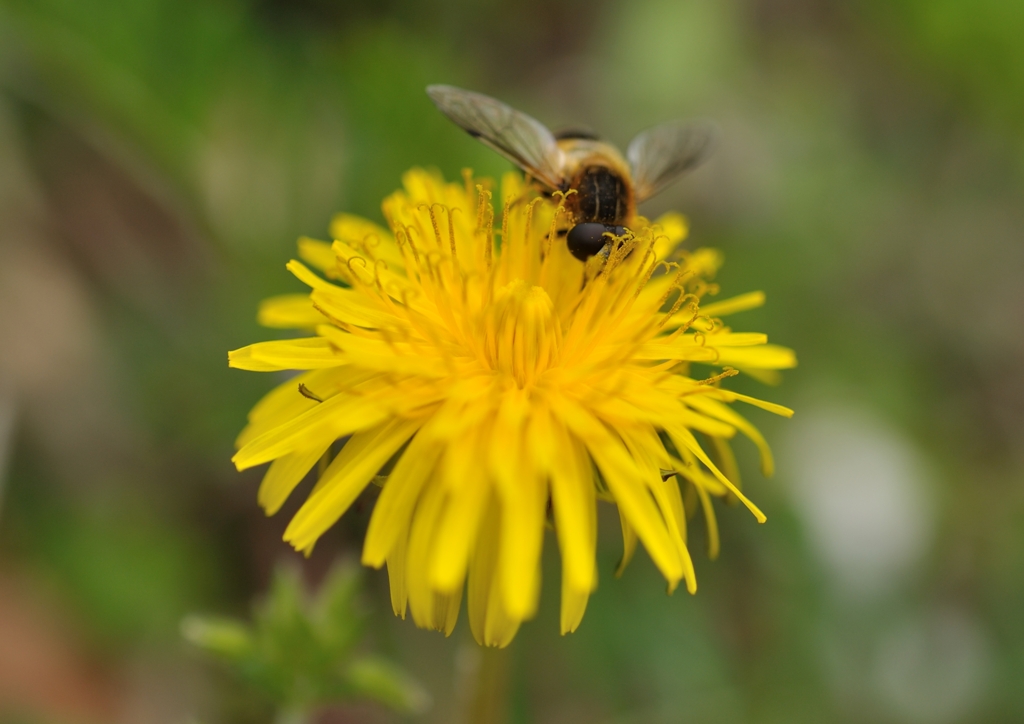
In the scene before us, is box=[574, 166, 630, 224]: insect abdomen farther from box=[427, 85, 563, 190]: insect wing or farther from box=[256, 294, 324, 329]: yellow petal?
box=[256, 294, 324, 329]: yellow petal

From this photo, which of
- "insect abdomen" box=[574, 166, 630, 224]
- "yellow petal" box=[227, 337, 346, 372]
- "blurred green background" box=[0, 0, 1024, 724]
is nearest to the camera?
"yellow petal" box=[227, 337, 346, 372]

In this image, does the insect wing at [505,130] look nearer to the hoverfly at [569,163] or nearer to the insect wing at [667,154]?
the hoverfly at [569,163]

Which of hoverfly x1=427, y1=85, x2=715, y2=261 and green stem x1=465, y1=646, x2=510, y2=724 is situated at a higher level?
hoverfly x1=427, y1=85, x2=715, y2=261

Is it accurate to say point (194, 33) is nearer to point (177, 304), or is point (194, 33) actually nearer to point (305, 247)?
point (177, 304)

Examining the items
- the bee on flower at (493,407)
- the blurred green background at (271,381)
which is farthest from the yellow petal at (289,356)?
the blurred green background at (271,381)

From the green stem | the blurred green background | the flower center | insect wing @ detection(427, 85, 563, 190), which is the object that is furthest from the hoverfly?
the blurred green background

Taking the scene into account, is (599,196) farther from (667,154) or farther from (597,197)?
(667,154)

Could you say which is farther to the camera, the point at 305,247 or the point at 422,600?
the point at 305,247

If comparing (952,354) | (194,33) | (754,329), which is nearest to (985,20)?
(952,354)
